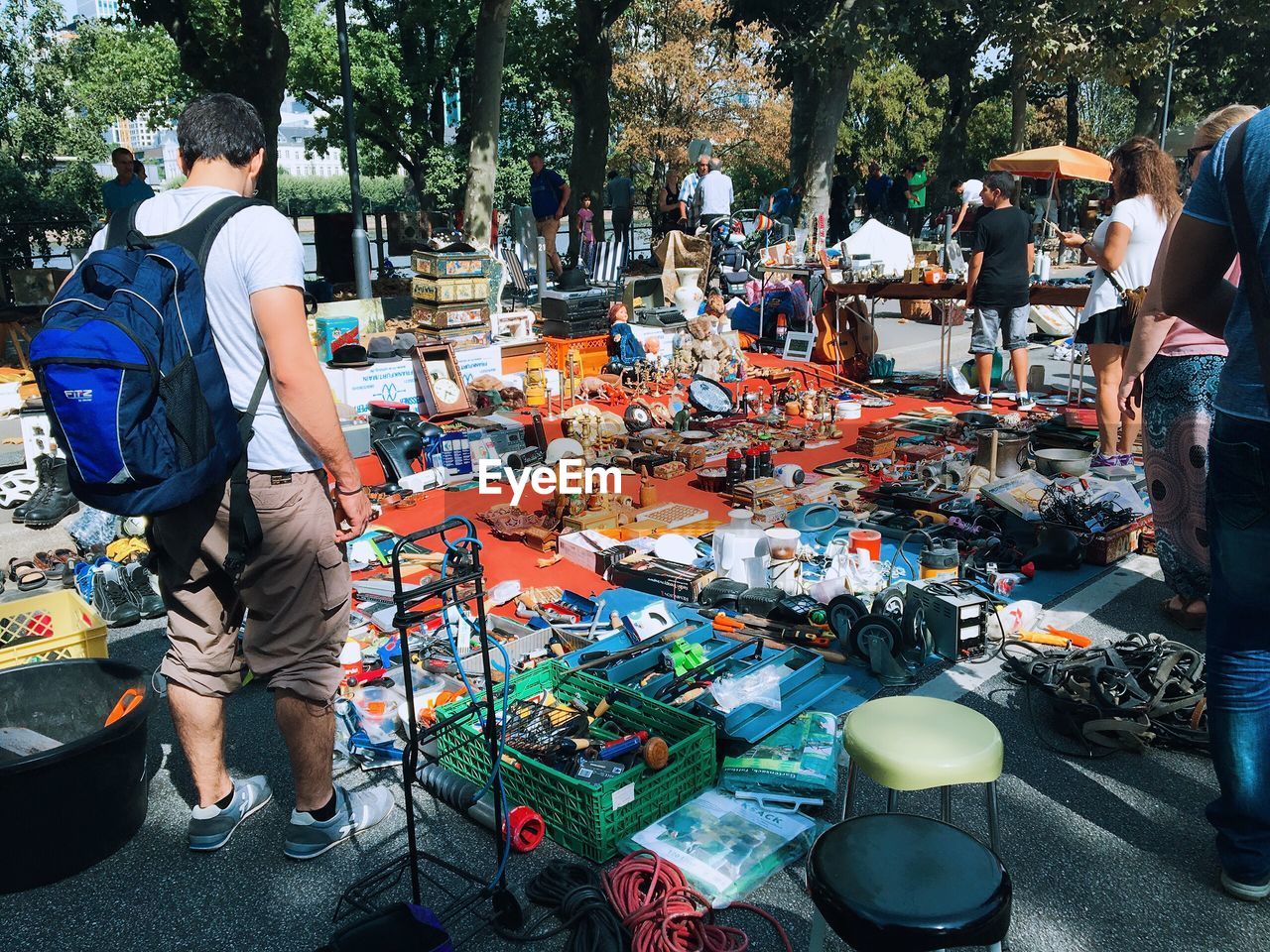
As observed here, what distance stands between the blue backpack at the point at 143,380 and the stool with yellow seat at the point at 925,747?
74.7 inches

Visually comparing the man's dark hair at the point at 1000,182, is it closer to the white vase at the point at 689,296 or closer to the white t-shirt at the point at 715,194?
the white vase at the point at 689,296

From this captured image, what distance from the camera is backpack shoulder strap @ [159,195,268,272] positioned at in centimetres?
287

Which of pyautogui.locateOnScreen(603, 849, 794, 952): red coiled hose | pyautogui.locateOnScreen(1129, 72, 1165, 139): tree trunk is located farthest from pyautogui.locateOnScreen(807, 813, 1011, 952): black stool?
pyautogui.locateOnScreen(1129, 72, 1165, 139): tree trunk

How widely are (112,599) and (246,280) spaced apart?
10.5 ft

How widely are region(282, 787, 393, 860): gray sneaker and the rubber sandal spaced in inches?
131

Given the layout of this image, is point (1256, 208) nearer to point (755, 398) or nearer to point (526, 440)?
point (526, 440)

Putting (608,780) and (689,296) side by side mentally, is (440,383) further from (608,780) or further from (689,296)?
(608,780)

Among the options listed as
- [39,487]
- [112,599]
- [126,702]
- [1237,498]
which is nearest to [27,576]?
[112,599]

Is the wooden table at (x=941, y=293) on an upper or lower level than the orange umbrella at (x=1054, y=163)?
lower

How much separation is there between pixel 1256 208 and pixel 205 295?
9.61 feet

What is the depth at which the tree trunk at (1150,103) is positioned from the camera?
104ft

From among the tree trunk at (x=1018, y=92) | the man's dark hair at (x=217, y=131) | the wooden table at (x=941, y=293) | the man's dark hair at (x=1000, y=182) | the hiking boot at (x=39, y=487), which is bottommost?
the hiking boot at (x=39, y=487)

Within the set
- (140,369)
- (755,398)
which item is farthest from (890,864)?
(755,398)

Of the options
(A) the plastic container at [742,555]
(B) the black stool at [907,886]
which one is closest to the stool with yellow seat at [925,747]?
(B) the black stool at [907,886]
